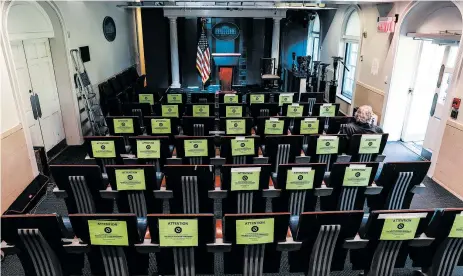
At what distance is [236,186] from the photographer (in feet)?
11.2

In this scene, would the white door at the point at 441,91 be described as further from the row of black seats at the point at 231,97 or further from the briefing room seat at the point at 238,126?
the briefing room seat at the point at 238,126

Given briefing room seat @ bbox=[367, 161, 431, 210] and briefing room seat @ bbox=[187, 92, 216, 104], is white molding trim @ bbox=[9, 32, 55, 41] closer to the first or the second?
briefing room seat @ bbox=[187, 92, 216, 104]

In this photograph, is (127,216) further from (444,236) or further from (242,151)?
(444,236)

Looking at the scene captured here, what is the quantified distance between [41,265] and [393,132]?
699 cm

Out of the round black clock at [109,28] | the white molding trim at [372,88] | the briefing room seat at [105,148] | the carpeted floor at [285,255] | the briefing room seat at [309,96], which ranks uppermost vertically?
the round black clock at [109,28]

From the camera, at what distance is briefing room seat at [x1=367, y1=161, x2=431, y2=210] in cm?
357

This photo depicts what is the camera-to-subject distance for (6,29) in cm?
468

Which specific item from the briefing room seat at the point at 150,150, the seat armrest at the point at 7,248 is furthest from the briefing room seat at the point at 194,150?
the seat armrest at the point at 7,248

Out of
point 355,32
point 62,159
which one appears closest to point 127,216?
point 62,159

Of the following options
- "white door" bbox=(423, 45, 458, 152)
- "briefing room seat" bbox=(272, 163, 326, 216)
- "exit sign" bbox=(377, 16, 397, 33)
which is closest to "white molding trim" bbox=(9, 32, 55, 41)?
"briefing room seat" bbox=(272, 163, 326, 216)

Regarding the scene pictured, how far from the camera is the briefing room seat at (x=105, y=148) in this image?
13.5 ft

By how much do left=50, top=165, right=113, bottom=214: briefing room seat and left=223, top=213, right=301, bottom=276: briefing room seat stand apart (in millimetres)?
1704

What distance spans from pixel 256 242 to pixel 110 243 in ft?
3.82

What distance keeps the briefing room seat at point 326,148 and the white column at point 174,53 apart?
8286 mm
